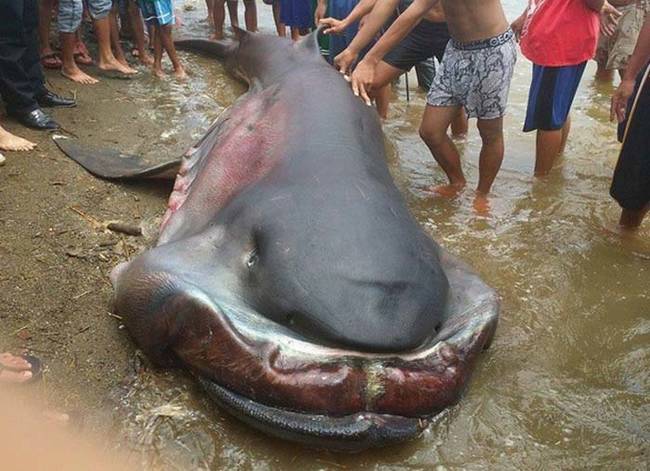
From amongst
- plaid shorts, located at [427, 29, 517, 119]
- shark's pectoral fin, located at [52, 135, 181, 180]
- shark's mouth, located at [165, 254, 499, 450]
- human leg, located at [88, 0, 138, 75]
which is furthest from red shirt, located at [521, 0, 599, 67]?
human leg, located at [88, 0, 138, 75]

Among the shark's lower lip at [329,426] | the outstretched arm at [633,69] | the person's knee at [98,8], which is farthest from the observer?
A: the person's knee at [98,8]

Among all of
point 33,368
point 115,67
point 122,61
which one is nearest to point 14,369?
point 33,368

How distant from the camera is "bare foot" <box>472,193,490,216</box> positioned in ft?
15.6

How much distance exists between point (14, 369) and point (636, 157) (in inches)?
140

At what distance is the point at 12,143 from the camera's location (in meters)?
4.47

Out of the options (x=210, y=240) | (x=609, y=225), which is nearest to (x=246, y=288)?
(x=210, y=240)

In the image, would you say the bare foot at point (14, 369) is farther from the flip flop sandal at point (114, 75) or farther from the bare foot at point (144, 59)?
the bare foot at point (144, 59)

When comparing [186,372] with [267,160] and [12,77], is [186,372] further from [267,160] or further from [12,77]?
[12,77]

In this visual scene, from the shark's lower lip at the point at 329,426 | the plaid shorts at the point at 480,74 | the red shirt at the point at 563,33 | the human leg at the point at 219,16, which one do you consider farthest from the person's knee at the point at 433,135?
the human leg at the point at 219,16

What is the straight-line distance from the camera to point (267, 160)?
3.47m

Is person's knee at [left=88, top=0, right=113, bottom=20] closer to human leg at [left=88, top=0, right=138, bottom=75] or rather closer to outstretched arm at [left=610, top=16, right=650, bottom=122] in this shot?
human leg at [left=88, top=0, right=138, bottom=75]

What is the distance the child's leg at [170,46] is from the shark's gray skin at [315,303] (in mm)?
3785

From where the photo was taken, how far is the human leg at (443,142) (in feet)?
15.8

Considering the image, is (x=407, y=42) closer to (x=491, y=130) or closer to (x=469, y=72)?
(x=469, y=72)
